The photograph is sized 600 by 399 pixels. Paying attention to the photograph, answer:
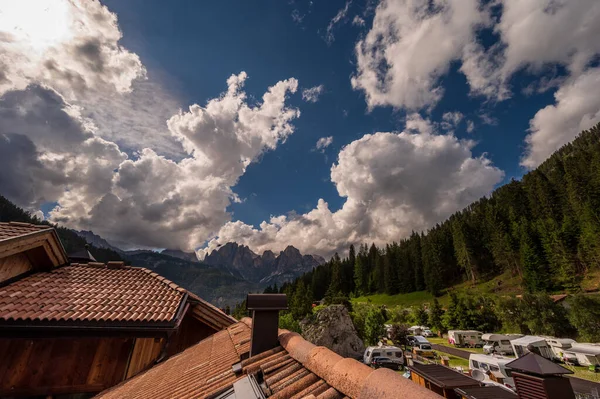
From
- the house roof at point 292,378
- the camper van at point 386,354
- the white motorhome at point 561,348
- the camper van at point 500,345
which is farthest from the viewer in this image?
the camper van at point 500,345

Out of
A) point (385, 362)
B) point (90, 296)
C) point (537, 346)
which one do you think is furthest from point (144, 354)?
point (537, 346)

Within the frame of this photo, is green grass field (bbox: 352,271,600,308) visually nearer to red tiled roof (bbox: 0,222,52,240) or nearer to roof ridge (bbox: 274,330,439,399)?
roof ridge (bbox: 274,330,439,399)

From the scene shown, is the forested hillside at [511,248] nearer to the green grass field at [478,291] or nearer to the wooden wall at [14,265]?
the green grass field at [478,291]

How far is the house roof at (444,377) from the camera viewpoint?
13747 mm

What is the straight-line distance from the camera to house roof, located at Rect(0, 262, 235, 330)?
7.37 metres

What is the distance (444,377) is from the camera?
1481 centimetres

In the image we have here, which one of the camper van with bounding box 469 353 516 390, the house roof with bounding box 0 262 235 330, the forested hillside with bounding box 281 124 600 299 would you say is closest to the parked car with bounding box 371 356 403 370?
the camper van with bounding box 469 353 516 390

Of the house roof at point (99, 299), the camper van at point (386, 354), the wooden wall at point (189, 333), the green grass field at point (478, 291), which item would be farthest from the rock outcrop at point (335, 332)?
the green grass field at point (478, 291)

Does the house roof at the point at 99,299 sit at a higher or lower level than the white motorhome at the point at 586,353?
higher

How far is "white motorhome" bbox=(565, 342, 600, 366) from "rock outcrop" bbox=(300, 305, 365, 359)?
2560 cm

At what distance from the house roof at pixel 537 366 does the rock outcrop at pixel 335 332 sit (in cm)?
3613

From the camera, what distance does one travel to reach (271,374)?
12.1 feet

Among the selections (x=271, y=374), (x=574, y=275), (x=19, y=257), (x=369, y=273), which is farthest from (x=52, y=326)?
(x=369, y=273)

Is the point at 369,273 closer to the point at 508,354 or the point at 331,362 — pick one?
the point at 508,354
